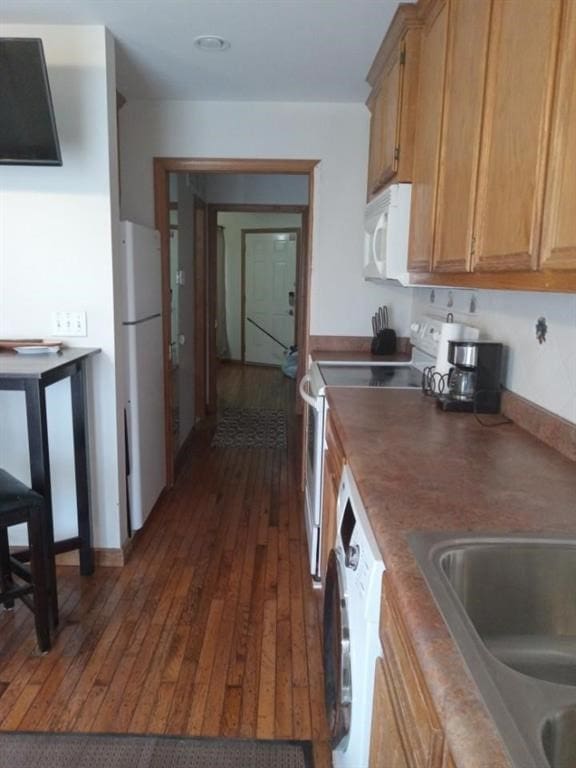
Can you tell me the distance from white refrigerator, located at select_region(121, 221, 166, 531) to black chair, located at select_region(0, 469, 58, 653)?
77cm

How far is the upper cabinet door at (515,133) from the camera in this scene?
1108mm

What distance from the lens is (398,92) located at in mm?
2197

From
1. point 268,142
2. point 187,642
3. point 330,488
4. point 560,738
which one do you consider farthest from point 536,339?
point 268,142

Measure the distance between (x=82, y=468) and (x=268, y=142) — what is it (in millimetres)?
2084

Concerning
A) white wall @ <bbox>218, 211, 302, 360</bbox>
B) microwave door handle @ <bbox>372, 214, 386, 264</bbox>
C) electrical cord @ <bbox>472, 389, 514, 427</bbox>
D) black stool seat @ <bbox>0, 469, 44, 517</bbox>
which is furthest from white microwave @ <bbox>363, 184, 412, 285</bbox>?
white wall @ <bbox>218, 211, 302, 360</bbox>

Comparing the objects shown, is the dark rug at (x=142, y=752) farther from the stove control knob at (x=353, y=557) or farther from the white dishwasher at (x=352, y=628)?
the stove control knob at (x=353, y=557)

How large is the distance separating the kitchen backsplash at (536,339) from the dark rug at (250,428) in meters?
2.71

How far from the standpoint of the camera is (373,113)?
2.89 meters

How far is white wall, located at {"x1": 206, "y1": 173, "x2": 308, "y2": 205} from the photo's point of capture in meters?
5.39

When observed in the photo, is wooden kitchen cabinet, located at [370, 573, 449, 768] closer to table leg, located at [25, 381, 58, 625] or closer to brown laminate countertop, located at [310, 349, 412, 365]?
table leg, located at [25, 381, 58, 625]

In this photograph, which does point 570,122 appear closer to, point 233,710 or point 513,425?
point 513,425

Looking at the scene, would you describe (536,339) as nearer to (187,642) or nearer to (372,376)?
(372,376)

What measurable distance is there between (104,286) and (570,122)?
1996mm

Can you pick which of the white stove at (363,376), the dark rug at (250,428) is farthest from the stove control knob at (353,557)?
the dark rug at (250,428)
